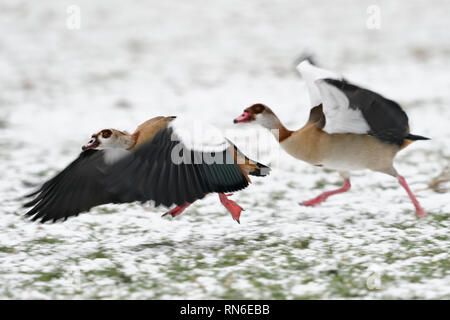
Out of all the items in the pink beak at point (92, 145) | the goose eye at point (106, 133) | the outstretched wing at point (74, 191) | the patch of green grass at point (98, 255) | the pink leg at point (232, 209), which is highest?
the goose eye at point (106, 133)

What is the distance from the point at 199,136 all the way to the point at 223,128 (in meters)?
4.68

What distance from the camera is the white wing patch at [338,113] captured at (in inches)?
183

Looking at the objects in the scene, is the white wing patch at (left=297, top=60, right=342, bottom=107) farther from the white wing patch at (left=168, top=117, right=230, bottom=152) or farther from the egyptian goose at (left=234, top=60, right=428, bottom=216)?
the white wing patch at (left=168, top=117, right=230, bottom=152)

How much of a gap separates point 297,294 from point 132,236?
1.75 m

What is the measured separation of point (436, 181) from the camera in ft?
20.1

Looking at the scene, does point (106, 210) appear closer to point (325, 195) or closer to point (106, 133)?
point (106, 133)

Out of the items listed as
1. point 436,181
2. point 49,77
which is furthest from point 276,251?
point 49,77

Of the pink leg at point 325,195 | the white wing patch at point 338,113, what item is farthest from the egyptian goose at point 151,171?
the pink leg at point 325,195

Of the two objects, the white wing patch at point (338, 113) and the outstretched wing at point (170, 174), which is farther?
the white wing patch at point (338, 113)

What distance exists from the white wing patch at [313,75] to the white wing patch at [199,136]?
93cm

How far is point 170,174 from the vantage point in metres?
4.37

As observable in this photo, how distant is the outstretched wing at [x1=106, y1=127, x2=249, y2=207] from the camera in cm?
434

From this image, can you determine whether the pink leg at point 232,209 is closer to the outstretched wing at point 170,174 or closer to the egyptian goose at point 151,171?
the egyptian goose at point 151,171
